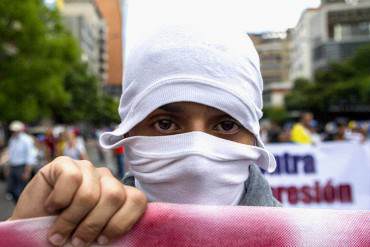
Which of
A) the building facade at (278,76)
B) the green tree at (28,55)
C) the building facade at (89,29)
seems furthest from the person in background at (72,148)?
the building facade at (278,76)

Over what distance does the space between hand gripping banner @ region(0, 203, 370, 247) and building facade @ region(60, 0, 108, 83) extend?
228 feet

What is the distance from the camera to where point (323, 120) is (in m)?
61.5

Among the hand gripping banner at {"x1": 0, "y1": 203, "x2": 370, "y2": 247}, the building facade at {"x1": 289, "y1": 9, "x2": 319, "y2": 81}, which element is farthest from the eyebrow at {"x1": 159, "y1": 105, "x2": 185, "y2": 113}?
the building facade at {"x1": 289, "y1": 9, "x2": 319, "y2": 81}

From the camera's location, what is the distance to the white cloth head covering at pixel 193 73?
1.03 m

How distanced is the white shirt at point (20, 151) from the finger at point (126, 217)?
24.0ft

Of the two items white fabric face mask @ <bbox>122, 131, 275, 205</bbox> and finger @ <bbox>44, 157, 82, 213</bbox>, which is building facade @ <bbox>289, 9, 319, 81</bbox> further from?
finger @ <bbox>44, 157, 82, 213</bbox>

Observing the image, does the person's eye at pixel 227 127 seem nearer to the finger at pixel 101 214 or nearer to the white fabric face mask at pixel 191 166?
the white fabric face mask at pixel 191 166

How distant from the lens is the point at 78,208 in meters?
0.73

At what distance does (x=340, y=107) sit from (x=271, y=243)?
5824 centimetres

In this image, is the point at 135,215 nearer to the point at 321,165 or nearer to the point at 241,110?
the point at 241,110

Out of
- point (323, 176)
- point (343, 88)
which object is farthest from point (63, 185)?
point (343, 88)

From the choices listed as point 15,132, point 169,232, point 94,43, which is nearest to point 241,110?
point 169,232

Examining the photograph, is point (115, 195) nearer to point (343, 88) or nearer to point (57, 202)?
point (57, 202)

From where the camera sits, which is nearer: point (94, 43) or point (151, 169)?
point (151, 169)
